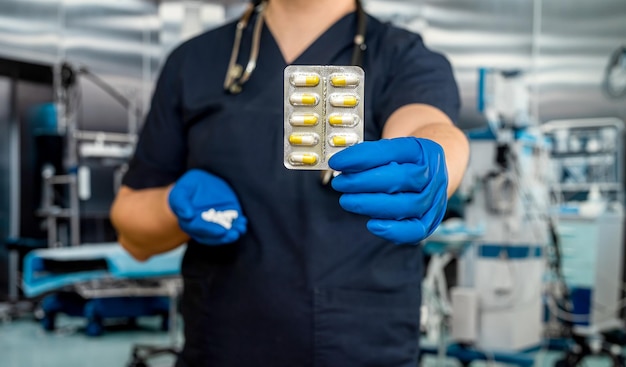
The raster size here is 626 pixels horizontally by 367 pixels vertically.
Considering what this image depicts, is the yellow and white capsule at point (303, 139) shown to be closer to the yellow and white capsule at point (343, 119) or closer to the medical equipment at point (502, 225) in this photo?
the yellow and white capsule at point (343, 119)

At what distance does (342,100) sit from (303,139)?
46 mm

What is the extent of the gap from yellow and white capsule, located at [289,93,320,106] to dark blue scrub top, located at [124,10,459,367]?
1.37ft

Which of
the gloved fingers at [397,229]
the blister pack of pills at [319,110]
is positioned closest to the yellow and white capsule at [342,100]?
the blister pack of pills at [319,110]

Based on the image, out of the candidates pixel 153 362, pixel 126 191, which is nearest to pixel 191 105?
pixel 126 191

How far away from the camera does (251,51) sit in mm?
1052

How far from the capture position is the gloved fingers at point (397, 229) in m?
0.56

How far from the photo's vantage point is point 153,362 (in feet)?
12.2

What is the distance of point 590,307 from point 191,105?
392 centimetres

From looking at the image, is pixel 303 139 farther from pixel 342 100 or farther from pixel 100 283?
pixel 100 283

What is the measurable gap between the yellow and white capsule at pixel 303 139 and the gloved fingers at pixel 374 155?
22mm

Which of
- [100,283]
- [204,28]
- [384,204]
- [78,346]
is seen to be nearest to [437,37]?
[204,28]

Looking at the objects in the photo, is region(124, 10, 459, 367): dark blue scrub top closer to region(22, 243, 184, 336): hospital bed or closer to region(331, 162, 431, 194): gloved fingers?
region(331, 162, 431, 194): gloved fingers

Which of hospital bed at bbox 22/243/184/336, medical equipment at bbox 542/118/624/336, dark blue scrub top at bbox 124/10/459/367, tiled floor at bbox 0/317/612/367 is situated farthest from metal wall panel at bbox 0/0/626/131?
dark blue scrub top at bbox 124/10/459/367

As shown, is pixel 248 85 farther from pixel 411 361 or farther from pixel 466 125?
pixel 466 125
